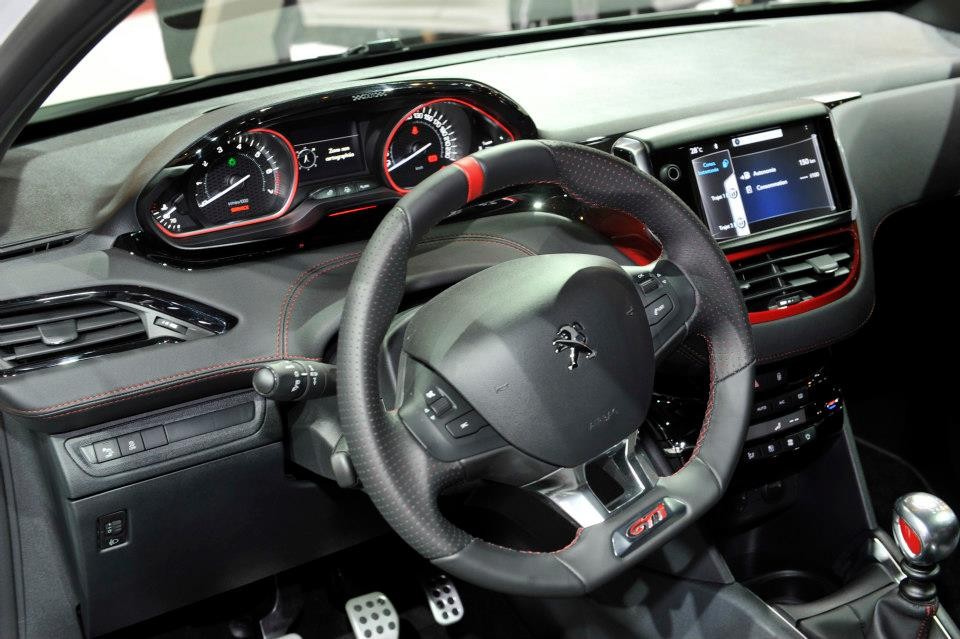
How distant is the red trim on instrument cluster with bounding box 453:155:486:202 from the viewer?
1.14 metres

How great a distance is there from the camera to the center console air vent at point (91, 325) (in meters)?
1.39

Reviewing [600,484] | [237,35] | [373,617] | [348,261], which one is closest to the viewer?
[600,484]

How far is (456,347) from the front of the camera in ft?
3.92

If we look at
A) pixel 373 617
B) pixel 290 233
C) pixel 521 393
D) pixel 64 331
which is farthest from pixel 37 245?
A: pixel 373 617

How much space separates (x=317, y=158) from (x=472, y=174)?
1.96 feet

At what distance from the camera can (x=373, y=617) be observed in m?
2.11

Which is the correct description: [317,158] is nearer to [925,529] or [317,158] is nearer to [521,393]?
[521,393]

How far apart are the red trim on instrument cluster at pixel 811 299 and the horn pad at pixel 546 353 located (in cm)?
70

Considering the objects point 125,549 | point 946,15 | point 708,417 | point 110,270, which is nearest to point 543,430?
point 708,417

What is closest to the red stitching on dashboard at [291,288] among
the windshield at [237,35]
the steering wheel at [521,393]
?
the steering wheel at [521,393]

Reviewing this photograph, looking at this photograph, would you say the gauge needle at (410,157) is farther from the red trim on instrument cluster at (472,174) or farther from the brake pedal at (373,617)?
the brake pedal at (373,617)

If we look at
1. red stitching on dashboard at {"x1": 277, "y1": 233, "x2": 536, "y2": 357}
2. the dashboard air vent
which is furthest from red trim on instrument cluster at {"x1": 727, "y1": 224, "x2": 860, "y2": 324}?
the dashboard air vent

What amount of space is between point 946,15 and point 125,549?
2.48m

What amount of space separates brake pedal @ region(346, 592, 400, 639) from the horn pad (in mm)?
1039
